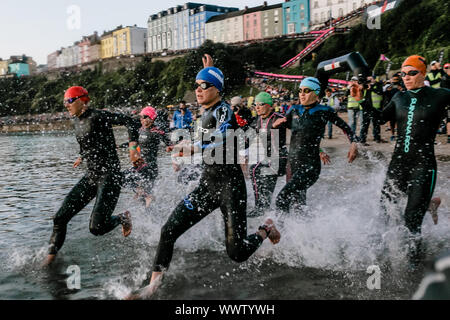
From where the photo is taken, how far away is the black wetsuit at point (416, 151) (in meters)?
4.17

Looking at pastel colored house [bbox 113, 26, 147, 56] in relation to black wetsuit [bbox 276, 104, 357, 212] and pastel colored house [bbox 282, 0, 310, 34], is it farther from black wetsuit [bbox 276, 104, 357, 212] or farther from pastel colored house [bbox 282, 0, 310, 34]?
black wetsuit [bbox 276, 104, 357, 212]

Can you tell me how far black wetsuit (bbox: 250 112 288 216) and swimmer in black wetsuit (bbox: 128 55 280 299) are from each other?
2002 millimetres

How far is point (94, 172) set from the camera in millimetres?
5027

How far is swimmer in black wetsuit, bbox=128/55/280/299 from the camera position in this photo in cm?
383

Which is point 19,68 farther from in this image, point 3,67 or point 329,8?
point 329,8

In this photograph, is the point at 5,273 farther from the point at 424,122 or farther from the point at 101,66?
the point at 101,66

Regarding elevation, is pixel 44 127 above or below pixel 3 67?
below

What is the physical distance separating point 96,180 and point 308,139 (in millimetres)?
2687

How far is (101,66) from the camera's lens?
93.6m

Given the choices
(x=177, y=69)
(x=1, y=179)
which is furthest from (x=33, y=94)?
(x=1, y=179)

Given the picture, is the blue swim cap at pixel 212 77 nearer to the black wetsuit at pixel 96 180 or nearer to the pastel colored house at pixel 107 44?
the black wetsuit at pixel 96 180

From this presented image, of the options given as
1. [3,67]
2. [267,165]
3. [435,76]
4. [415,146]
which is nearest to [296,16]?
[435,76]

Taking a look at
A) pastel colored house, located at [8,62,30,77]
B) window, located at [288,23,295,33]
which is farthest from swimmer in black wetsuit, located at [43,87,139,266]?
pastel colored house, located at [8,62,30,77]
